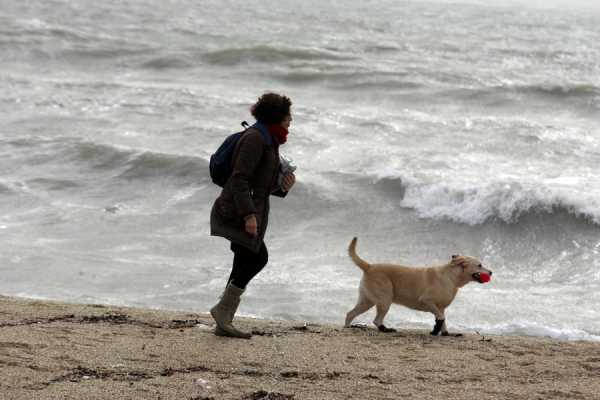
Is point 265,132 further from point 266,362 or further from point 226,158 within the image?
point 266,362

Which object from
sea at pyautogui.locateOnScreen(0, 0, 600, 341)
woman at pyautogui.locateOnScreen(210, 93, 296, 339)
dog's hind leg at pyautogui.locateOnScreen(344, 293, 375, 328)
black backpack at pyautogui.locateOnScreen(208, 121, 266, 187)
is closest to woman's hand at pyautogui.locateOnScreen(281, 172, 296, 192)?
woman at pyautogui.locateOnScreen(210, 93, 296, 339)

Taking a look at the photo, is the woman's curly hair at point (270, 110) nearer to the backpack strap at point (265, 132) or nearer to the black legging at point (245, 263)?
the backpack strap at point (265, 132)

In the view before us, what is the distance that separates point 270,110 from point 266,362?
1679 millimetres

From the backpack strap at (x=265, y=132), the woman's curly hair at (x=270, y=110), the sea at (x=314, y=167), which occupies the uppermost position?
the woman's curly hair at (x=270, y=110)

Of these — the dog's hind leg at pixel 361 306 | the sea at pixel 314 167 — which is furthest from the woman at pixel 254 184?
the sea at pixel 314 167

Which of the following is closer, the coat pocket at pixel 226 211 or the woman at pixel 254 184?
the woman at pixel 254 184

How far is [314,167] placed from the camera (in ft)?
51.4

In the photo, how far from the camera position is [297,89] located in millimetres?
23609

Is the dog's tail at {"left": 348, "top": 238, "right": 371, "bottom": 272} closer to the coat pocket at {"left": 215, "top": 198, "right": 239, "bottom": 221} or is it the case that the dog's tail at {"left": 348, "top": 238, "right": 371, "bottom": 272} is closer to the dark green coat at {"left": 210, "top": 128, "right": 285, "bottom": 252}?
the dark green coat at {"left": 210, "top": 128, "right": 285, "bottom": 252}

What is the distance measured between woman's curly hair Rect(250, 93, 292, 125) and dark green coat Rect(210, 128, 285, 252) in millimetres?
126

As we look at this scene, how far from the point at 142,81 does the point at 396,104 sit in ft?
22.8

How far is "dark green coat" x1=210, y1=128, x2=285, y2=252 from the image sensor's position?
5879 millimetres

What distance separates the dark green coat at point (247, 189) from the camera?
5.88m

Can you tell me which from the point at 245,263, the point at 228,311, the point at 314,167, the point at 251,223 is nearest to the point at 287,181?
the point at 251,223
